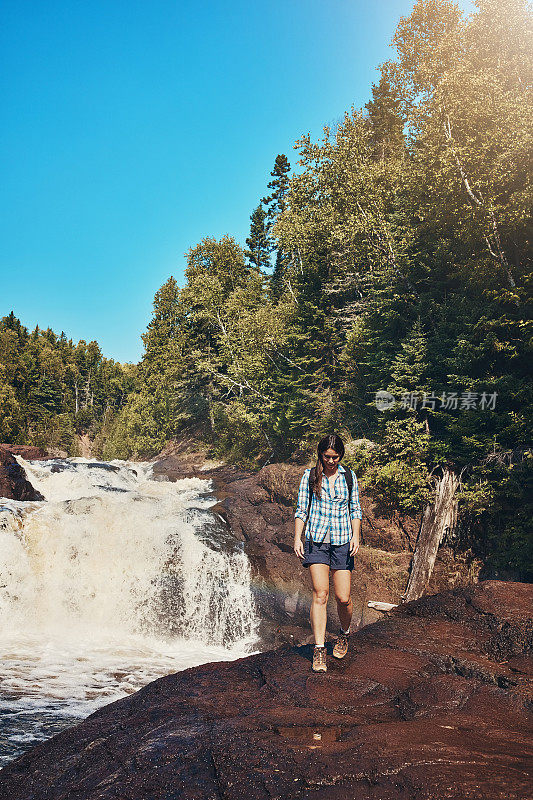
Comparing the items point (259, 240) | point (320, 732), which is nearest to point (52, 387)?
→ point (259, 240)

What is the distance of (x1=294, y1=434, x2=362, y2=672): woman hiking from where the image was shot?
4.44 m

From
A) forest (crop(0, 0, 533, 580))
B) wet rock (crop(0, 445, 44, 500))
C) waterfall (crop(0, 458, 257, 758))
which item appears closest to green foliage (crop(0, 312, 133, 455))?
wet rock (crop(0, 445, 44, 500))

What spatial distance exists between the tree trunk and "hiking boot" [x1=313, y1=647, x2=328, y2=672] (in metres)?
11.3

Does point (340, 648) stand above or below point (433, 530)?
above

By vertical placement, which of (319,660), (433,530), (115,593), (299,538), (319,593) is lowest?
(115,593)

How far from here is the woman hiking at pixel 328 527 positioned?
4441mm

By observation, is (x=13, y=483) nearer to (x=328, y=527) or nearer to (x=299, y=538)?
(x=299, y=538)

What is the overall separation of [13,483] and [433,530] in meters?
15.6

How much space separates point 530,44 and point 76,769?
21.2 metres

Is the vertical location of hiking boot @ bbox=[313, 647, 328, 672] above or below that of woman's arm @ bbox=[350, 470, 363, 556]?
below

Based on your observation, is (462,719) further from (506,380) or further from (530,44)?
(530,44)

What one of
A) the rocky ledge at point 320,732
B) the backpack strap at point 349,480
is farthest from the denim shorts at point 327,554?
the rocky ledge at point 320,732

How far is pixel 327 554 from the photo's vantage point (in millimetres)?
4484

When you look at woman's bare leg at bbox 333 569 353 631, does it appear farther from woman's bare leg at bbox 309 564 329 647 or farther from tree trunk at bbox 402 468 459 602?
tree trunk at bbox 402 468 459 602
